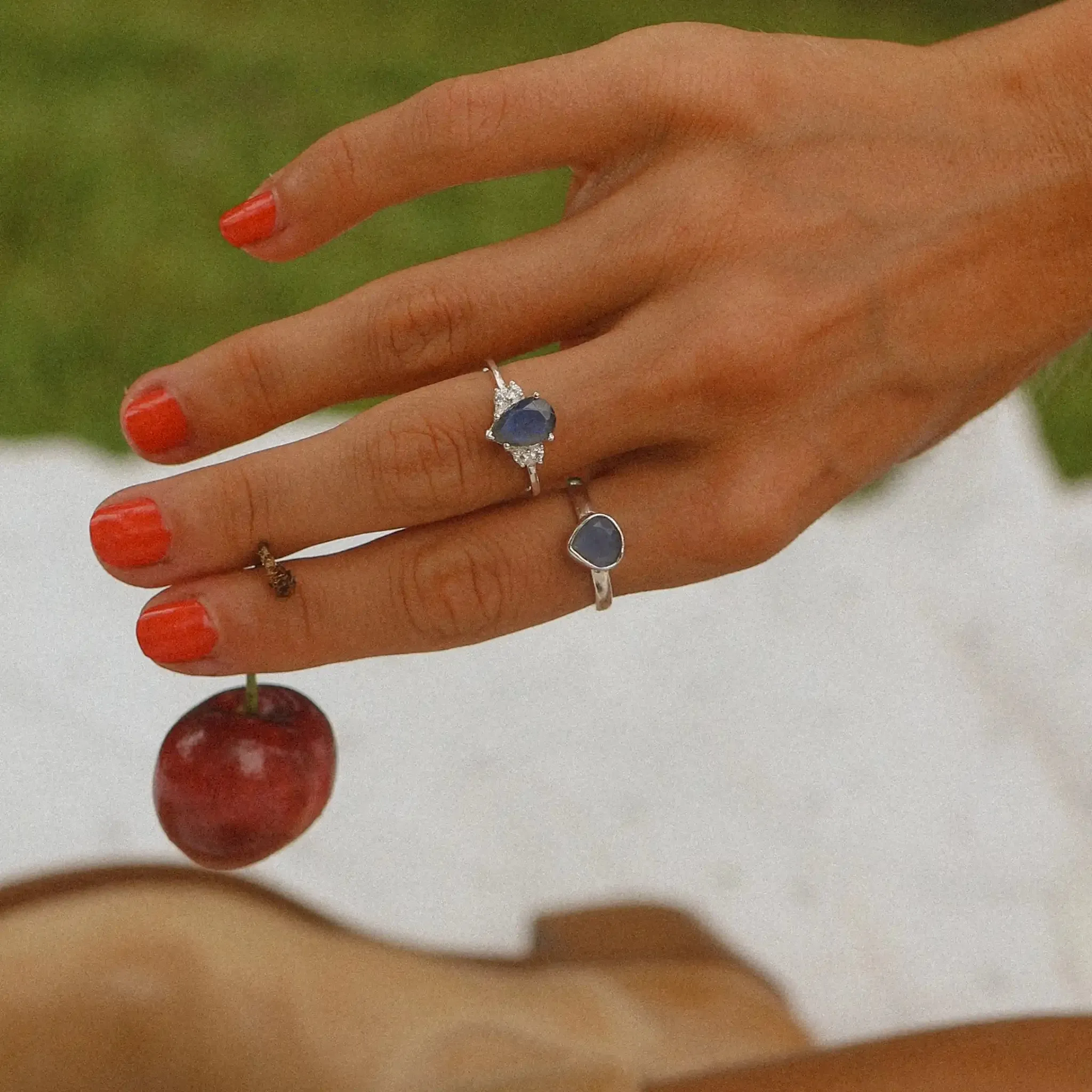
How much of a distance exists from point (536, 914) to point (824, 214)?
608 mm

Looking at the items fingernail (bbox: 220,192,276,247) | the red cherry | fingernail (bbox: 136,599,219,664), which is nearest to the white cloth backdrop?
the red cherry

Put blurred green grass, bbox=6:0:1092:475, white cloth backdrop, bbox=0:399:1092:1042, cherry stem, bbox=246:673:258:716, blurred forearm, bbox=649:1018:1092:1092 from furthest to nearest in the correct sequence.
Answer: blurred green grass, bbox=6:0:1092:475 → white cloth backdrop, bbox=0:399:1092:1042 → cherry stem, bbox=246:673:258:716 → blurred forearm, bbox=649:1018:1092:1092

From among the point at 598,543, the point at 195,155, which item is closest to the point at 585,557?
the point at 598,543

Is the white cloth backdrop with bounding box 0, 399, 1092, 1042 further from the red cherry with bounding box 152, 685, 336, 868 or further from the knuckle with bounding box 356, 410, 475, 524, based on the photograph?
the knuckle with bounding box 356, 410, 475, 524

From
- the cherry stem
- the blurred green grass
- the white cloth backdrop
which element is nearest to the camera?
the cherry stem

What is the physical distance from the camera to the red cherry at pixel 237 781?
0.70m

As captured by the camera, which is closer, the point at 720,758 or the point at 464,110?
the point at 464,110

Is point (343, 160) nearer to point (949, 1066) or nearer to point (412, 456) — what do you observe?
point (412, 456)

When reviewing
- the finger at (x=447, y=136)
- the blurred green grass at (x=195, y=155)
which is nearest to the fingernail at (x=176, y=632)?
the finger at (x=447, y=136)

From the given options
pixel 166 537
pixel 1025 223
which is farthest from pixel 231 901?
pixel 1025 223

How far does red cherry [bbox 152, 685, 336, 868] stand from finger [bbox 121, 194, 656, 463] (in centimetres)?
16

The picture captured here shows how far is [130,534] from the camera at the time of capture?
645mm

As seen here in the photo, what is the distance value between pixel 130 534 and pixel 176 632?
58 mm

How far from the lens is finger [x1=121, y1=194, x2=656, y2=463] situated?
680mm
